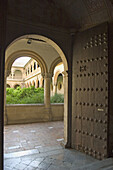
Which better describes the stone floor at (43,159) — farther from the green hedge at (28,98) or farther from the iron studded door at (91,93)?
the green hedge at (28,98)

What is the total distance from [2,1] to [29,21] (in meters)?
1.17

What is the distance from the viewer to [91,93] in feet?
11.1

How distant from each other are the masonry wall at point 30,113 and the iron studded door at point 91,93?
4513mm

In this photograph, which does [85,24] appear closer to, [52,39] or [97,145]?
[52,39]

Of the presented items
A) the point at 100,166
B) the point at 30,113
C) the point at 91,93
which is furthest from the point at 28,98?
the point at 100,166

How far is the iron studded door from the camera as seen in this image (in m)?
3.13

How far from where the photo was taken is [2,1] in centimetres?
231

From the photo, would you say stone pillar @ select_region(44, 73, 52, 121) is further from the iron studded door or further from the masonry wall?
the iron studded door

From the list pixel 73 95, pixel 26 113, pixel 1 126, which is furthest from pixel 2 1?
pixel 26 113

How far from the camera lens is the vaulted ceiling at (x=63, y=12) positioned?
326cm

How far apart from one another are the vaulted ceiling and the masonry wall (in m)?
5.21

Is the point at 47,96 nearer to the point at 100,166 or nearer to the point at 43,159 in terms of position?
the point at 43,159

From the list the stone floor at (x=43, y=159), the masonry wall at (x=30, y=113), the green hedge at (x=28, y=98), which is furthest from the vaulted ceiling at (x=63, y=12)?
the green hedge at (x=28, y=98)

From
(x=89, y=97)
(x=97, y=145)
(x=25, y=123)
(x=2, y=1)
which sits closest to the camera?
(x=2, y=1)
